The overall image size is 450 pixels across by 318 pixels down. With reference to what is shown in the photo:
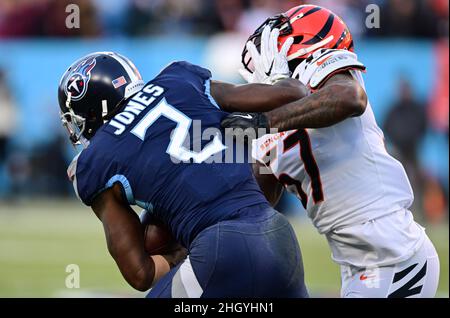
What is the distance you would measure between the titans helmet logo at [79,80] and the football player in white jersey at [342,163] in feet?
2.42

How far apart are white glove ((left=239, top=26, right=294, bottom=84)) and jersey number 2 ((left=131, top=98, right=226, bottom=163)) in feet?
1.69

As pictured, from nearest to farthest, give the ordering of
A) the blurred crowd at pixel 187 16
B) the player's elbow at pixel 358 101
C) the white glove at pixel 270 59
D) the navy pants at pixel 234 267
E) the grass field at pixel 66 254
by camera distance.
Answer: the navy pants at pixel 234 267
the player's elbow at pixel 358 101
the white glove at pixel 270 59
the grass field at pixel 66 254
the blurred crowd at pixel 187 16

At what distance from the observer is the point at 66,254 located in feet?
32.9

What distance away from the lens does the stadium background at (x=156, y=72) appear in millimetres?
12453

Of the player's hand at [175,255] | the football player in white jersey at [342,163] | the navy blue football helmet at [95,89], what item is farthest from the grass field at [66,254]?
the navy blue football helmet at [95,89]

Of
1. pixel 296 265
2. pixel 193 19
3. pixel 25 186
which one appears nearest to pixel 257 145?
pixel 296 265

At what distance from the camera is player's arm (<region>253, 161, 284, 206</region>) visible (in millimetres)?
4781

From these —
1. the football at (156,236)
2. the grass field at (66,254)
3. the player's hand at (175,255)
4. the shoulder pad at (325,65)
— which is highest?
the shoulder pad at (325,65)

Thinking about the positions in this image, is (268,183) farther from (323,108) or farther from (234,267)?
(234,267)

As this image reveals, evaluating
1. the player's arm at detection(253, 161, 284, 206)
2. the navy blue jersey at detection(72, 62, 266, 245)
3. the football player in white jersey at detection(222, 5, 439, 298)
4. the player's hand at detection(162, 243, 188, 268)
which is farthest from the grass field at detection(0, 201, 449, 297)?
the navy blue jersey at detection(72, 62, 266, 245)

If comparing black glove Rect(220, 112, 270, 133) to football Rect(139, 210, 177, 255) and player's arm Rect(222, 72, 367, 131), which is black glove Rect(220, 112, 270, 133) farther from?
football Rect(139, 210, 177, 255)

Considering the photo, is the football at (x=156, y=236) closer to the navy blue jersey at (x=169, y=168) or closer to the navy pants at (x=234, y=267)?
the navy blue jersey at (x=169, y=168)

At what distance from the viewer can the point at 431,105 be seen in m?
12.7

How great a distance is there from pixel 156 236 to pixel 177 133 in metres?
0.58
